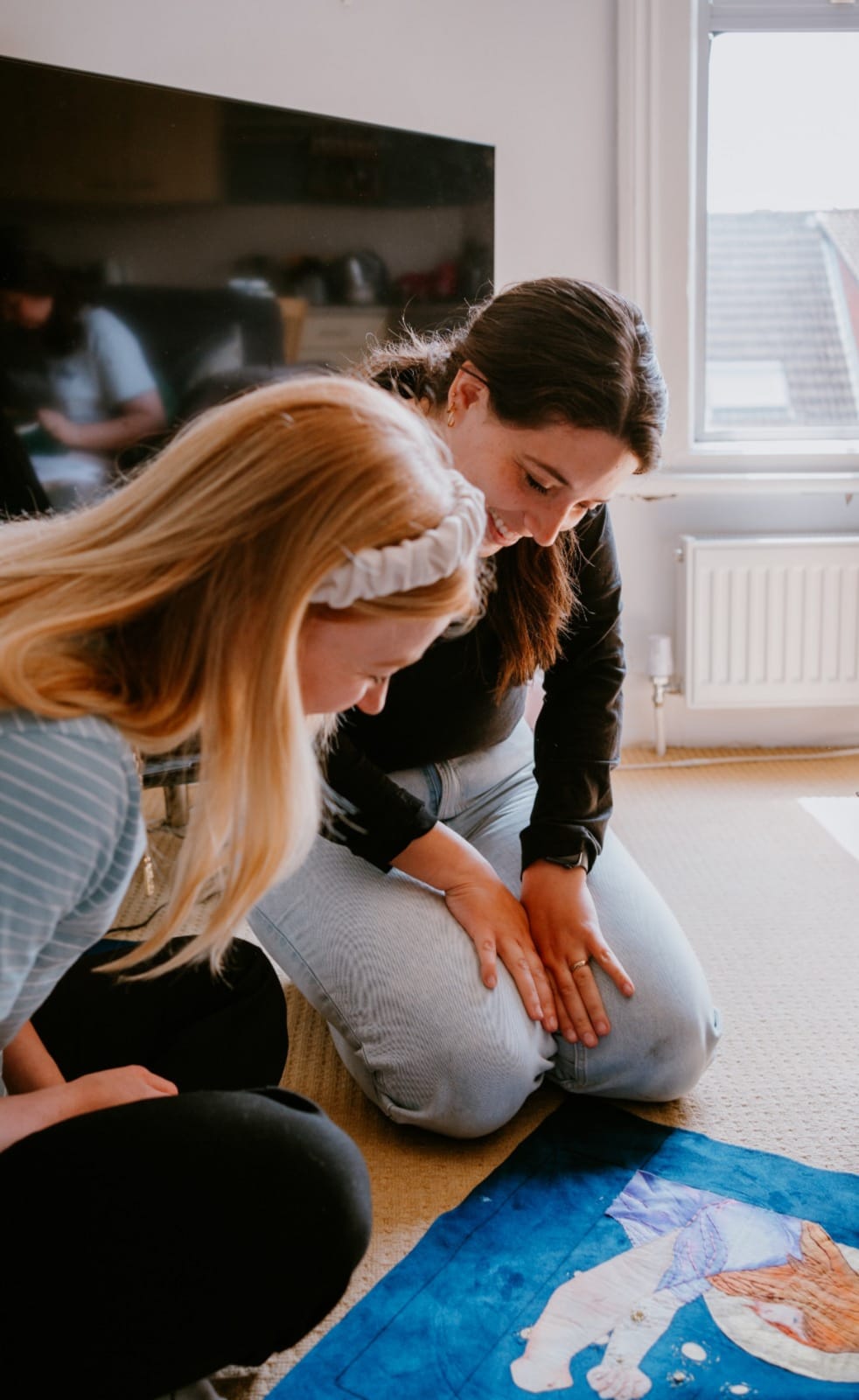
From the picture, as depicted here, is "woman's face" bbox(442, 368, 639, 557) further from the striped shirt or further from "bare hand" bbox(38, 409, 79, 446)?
"bare hand" bbox(38, 409, 79, 446)

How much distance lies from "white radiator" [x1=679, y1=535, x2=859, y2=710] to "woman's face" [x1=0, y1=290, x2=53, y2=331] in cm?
125

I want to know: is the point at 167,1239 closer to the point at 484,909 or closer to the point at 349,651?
the point at 349,651

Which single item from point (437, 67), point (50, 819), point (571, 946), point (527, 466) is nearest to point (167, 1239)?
point (50, 819)

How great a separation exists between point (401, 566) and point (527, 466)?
428mm

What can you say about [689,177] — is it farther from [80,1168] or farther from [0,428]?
[80,1168]

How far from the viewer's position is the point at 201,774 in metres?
0.65

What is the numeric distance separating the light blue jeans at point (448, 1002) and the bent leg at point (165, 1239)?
37cm

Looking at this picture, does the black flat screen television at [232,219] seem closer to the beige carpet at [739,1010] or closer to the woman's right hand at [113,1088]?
the beige carpet at [739,1010]

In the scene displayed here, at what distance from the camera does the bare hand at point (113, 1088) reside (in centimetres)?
70

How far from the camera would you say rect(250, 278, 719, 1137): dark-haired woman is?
104 cm

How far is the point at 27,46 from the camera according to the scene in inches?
75.9

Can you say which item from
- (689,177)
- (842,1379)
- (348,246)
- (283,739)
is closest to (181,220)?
(348,246)

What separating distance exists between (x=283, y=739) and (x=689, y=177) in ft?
6.29

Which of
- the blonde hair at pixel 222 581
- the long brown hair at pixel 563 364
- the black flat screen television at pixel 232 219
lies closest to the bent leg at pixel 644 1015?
the long brown hair at pixel 563 364
